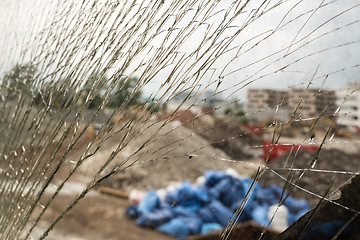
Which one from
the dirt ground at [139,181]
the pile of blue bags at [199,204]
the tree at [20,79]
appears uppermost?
the tree at [20,79]

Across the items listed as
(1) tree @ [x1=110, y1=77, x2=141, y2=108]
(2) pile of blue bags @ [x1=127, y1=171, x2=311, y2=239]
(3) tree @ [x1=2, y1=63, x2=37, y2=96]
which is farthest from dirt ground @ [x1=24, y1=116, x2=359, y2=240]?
(1) tree @ [x1=110, y1=77, x2=141, y2=108]

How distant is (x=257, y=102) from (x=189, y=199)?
7.79ft

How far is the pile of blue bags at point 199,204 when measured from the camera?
8.76 ft

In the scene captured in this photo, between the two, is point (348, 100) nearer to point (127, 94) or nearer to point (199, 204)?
point (127, 94)

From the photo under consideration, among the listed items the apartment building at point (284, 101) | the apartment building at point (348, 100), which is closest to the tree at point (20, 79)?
the apartment building at point (284, 101)

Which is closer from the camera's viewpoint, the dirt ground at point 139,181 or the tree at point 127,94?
the tree at point 127,94

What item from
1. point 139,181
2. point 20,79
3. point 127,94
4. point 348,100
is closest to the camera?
point 348,100

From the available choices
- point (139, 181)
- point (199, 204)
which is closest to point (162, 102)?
point (199, 204)

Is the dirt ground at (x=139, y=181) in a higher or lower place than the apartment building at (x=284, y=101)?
lower

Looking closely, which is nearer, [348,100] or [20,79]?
[348,100]

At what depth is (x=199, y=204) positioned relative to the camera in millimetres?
3162

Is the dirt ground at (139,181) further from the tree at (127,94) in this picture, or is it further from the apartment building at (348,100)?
the apartment building at (348,100)

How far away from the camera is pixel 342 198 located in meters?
0.61

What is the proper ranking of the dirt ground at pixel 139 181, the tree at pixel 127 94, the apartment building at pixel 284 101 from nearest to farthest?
the apartment building at pixel 284 101 < the tree at pixel 127 94 < the dirt ground at pixel 139 181
